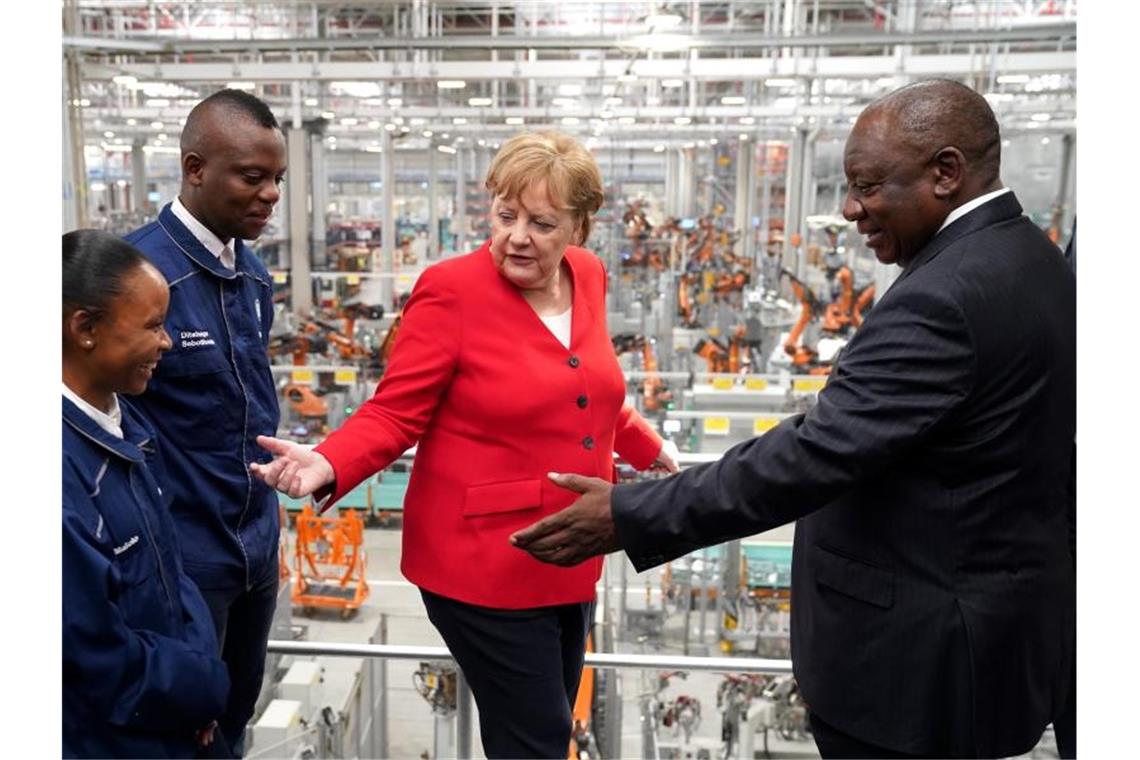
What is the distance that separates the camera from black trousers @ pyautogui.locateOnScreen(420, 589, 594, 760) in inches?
67.8

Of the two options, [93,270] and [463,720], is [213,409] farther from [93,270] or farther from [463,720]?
[463,720]

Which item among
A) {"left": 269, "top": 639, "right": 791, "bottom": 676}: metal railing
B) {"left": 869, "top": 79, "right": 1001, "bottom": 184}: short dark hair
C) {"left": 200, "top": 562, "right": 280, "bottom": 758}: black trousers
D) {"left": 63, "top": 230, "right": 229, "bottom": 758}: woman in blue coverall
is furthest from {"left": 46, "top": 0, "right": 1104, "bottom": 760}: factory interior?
{"left": 869, "top": 79, "right": 1001, "bottom": 184}: short dark hair

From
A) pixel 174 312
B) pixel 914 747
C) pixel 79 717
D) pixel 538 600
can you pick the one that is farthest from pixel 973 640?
pixel 174 312

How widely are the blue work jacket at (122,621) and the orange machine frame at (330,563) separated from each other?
5988 millimetres

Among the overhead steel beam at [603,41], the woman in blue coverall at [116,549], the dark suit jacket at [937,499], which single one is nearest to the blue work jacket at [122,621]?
the woman in blue coverall at [116,549]

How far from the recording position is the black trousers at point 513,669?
5.65 feet

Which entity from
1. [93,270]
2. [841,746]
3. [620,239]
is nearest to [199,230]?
[93,270]

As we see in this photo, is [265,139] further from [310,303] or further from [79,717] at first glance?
[310,303]

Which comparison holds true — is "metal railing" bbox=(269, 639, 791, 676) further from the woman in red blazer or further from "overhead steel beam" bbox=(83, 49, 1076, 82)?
"overhead steel beam" bbox=(83, 49, 1076, 82)

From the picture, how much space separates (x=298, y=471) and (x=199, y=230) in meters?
0.49

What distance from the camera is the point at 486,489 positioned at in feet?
5.49

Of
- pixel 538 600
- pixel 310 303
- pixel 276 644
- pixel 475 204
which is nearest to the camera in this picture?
pixel 538 600

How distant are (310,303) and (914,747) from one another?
15.8 metres

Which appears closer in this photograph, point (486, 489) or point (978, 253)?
point (978, 253)
